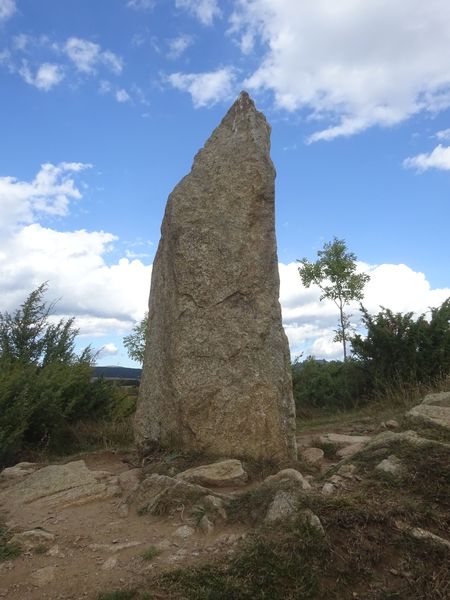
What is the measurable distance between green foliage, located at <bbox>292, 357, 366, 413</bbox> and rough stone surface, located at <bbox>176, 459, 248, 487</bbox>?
7.25 metres

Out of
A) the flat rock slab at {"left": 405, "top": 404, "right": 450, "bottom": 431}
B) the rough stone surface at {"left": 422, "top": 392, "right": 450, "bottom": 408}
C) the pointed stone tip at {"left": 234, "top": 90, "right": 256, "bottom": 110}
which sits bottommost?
the flat rock slab at {"left": 405, "top": 404, "right": 450, "bottom": 431}

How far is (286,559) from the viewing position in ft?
10.8

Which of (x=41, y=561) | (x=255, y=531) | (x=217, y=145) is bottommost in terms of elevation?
(x=41, y=561)

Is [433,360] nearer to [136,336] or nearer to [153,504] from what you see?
[153,504]

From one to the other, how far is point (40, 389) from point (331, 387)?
23.2 ft

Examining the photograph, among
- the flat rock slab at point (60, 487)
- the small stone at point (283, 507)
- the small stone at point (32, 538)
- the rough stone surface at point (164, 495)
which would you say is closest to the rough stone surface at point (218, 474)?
the rough stone surface at point (164, 495)

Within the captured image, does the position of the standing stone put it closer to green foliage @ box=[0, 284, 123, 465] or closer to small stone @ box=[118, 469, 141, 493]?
small stone @ box=[118, 469, 141, 493]

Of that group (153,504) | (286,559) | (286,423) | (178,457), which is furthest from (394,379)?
(286,559)

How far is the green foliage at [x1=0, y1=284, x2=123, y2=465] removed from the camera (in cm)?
796

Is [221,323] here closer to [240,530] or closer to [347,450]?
[347,450]

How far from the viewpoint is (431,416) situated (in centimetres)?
623

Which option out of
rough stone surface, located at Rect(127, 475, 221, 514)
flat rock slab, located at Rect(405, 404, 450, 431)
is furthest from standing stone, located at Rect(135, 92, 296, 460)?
flat rock slab, located at Rect(405, 404, 450, 431)

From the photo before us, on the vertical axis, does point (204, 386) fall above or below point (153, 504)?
above

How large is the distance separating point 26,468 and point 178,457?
2287 mm
